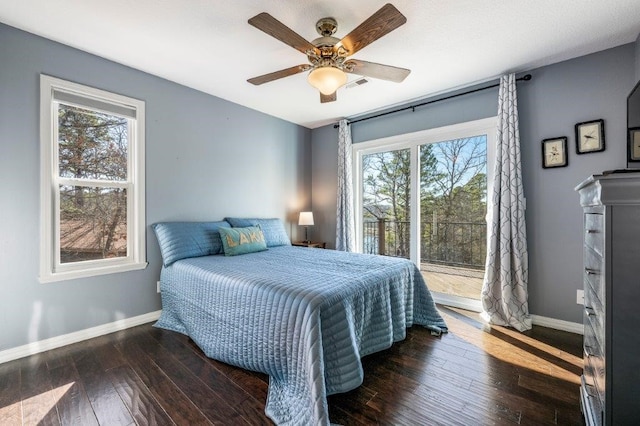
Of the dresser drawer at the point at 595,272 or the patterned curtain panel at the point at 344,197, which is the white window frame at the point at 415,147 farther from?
the dresser drawer at the point at 595,272

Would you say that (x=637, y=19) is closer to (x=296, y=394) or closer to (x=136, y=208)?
(x=296, y=394)

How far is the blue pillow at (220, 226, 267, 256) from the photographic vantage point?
2.95 m

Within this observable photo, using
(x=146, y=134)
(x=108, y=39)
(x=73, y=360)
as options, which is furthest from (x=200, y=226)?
(x=108, y=39)

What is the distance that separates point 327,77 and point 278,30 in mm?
431

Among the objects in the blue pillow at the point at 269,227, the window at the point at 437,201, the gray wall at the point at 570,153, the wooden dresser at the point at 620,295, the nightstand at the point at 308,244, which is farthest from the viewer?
the nightstand at the point at 308,244

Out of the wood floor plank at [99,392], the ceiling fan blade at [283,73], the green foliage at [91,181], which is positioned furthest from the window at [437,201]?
the wood floor plank at [99,392]

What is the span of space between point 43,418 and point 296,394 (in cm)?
137

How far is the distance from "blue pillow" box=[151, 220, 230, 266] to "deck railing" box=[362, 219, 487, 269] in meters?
2.27

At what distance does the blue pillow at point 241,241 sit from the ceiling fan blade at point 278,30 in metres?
1.92

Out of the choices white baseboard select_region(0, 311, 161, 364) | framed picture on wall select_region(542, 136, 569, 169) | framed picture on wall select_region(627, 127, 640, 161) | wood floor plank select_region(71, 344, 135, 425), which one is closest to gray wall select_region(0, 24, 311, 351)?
white baseboard select_region(0, 311, 161, 364)

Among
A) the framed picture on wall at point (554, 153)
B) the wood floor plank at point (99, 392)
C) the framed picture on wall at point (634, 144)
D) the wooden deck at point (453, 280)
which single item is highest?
the framed picture on wall at point (554, 153)

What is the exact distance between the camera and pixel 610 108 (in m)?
2.41

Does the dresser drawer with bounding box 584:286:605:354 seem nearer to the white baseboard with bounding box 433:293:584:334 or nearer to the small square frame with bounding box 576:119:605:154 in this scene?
the white baseboard with bounding box 433:293:584:334

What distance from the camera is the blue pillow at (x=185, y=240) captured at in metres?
2.73
